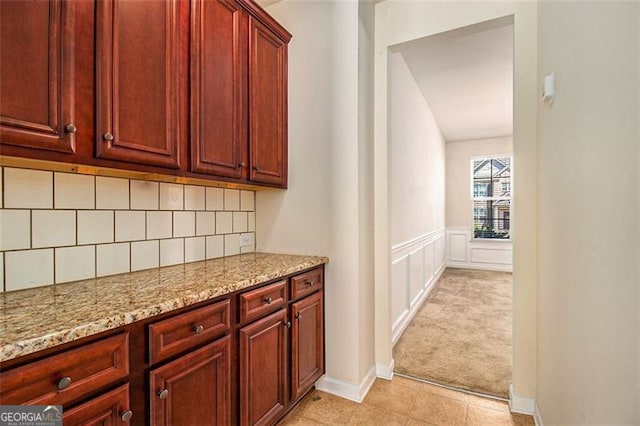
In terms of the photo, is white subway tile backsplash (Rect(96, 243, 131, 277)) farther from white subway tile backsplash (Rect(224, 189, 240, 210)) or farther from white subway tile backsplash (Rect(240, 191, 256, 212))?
white subway tile backsplash (Rect(240, 191, 256, 212))

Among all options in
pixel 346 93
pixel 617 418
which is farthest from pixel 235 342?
pixel 346 93

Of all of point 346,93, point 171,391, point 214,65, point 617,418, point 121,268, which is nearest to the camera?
point 617,418

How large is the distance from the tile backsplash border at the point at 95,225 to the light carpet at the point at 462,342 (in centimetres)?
178

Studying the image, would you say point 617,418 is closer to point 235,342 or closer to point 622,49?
point 622,49

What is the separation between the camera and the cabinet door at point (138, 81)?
1100 mm

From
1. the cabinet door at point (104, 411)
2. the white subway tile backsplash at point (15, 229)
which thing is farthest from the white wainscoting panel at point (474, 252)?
the white subway tile backsplash at point (15, 229)

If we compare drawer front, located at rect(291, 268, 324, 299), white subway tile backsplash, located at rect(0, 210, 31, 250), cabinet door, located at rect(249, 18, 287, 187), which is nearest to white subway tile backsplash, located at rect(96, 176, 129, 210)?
white subway tile backsplash, located at rect(0, 210, 31, 250)

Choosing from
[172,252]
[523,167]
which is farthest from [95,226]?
[523,167]

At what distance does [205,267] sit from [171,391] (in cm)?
66

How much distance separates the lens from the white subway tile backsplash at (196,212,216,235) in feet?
5.95

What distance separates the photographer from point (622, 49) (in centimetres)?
82

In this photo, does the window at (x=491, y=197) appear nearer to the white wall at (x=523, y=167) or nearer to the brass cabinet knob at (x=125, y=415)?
the white wall at (x=523, y=167)

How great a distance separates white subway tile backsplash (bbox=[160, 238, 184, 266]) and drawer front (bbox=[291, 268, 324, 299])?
0.64 metres

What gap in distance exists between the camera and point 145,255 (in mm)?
1524
